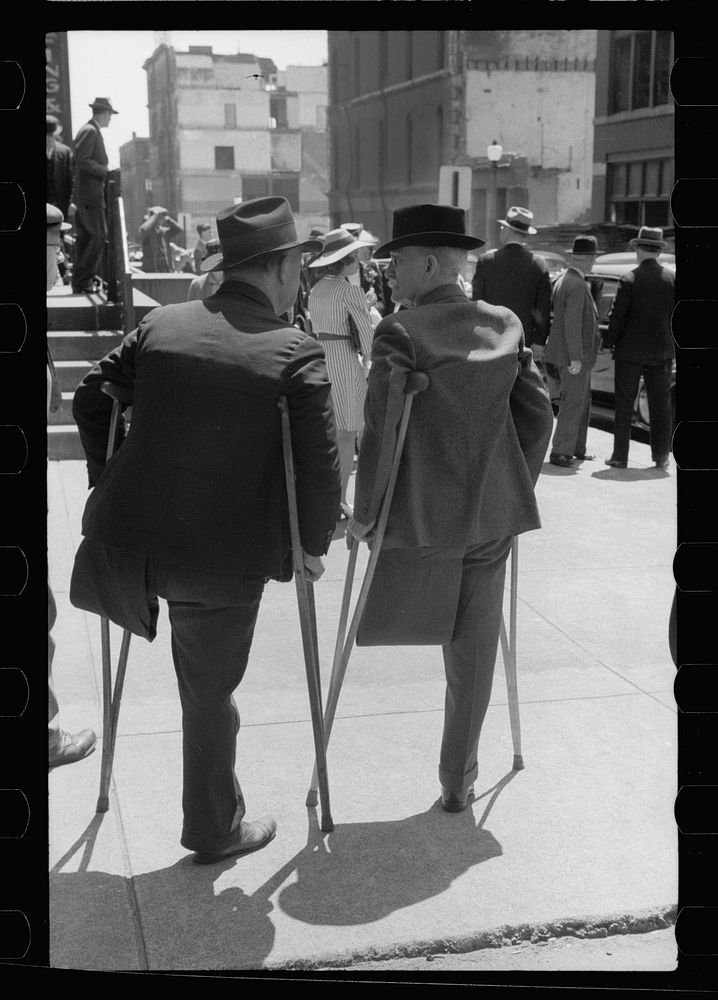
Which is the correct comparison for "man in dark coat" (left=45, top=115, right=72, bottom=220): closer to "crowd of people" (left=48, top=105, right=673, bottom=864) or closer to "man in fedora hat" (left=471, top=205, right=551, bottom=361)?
"man in fedora hat" (left=471, top=205, right=551, bottom=361)

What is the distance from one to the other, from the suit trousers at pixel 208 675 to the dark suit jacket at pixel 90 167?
28.8 ft

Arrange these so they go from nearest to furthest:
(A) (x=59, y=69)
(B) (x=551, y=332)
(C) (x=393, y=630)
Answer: (C) (x=393, y=630)
(B) (x=551, y=332)
(A) (x=59, y=69)

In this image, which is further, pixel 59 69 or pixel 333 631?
pixel 59 69

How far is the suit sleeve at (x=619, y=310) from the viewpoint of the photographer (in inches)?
358

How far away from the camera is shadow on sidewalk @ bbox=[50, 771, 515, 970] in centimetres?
301

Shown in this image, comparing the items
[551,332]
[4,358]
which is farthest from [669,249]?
[4,358]

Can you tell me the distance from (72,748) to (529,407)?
6.65 feet

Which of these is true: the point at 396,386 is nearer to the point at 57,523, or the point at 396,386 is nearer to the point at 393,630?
the point at 393,630

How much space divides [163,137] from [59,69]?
19.5m

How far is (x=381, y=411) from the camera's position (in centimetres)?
350

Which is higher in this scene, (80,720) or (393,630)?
(393,630)

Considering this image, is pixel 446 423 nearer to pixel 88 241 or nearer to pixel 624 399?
pixel 624 399

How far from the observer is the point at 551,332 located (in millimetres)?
9281

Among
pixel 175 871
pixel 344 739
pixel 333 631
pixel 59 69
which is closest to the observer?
pixel 175 871
